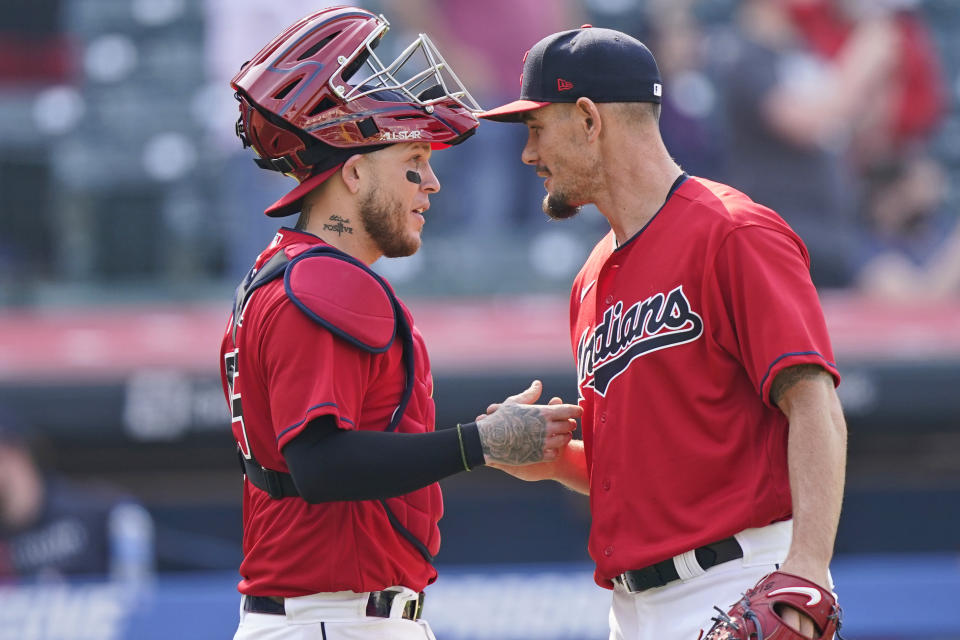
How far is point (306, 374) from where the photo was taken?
2279 millimetres

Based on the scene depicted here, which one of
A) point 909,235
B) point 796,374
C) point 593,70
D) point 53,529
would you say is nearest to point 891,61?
point 909,235

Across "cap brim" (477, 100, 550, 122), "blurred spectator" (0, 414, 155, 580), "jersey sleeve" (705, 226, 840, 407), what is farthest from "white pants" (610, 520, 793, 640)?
"blurred spectator" (0, 414, 155, 580)

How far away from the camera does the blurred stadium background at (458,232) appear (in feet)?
23.0

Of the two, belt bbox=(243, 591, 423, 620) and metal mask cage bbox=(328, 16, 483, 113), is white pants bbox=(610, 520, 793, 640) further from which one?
metal mask cage bbox=(328, 16, 483, 113)

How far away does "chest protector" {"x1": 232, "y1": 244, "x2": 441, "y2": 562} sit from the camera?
7.59ft

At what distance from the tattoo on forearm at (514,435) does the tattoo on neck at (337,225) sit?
51cm

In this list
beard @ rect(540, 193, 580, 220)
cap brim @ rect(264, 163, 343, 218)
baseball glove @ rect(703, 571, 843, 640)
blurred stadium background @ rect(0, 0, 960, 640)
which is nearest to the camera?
baseball glove @ rect(703, 571, 843, 640)

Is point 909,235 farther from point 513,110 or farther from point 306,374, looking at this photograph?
point 306,374

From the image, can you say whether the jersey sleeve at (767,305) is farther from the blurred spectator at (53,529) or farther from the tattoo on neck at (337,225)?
the blurred spectator at (53,529)

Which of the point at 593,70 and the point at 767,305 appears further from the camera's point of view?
the point at 593,70

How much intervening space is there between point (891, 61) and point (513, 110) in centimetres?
604

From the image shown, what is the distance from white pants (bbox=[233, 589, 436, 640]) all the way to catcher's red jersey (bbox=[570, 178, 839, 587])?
49 cm

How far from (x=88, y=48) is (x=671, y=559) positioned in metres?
6.84

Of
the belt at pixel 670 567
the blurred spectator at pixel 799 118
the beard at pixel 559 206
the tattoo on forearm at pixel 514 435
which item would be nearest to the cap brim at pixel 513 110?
the beard at pixel 559 206
